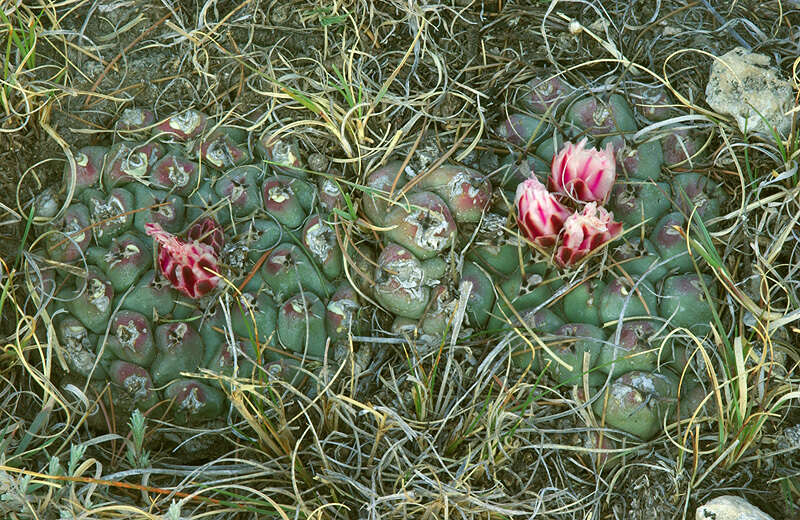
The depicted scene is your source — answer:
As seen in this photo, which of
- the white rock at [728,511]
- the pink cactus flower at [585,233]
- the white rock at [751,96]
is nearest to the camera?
the white rock at [728,511]

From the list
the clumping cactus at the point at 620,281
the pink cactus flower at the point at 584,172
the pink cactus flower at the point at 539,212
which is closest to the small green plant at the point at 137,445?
the clumping cactus at the point at 620,281

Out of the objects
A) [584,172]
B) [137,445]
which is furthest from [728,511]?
[137,445]

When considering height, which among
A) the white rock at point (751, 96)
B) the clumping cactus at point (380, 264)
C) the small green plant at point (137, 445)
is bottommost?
the small green plant at point (137, 445)

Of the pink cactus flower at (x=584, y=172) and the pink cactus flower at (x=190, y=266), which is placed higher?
A: the pink cactus flower at (x=584, y=172)

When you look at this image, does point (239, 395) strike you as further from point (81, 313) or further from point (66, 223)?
point (66, 223)

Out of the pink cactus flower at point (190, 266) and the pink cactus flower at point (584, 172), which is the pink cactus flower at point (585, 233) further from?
the pink cactus flower at point (190, 266)

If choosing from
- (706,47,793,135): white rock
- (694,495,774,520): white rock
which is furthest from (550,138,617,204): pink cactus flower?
(694,495,774,520): white rock

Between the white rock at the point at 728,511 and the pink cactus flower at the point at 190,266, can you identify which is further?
the pink cactus flower at the point at 190,266
